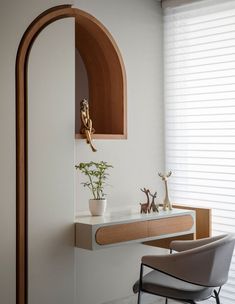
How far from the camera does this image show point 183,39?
4105mm

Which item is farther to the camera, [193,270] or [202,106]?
[202,106]

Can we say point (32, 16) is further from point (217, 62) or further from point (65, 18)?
point (217, 62)

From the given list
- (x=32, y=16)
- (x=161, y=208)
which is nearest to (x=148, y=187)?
(x=161, y=208)

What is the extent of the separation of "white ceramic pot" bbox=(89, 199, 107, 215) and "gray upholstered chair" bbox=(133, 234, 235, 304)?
0.55m

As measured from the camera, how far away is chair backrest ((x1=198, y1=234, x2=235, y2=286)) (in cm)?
297

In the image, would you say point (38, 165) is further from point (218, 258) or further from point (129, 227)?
point (218, 258)

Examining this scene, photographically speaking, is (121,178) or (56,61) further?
(121,178)

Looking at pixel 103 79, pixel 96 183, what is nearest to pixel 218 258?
pixel 96 183

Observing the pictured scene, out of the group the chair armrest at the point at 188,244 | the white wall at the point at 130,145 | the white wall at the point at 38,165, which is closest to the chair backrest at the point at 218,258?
the chair armrest at the point at 188,244

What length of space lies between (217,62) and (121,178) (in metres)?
1.13

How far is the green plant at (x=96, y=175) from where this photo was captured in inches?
138

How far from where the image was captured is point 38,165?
3.14 m

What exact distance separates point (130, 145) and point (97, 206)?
2.33 ft

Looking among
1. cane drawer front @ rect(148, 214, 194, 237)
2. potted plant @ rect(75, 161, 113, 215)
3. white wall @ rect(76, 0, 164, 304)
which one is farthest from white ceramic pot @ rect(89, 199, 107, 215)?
cane drawer front @ rect(148, 214, 194, 237)
